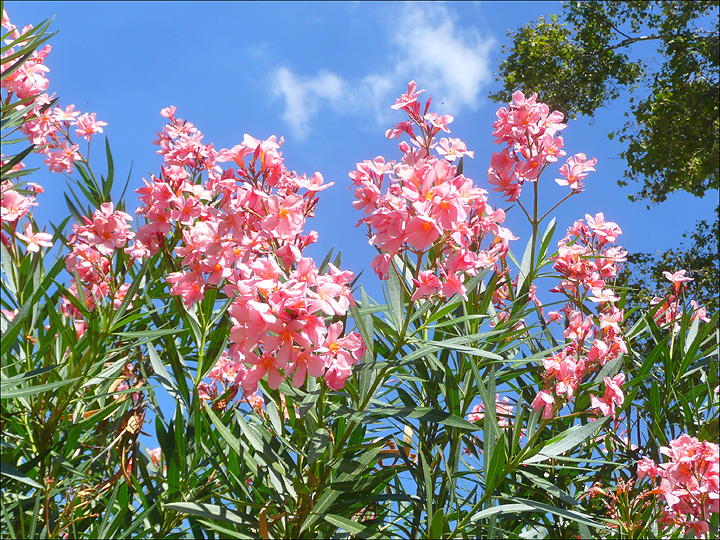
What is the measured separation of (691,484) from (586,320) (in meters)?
0.44

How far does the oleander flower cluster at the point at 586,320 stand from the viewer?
4.82 feet

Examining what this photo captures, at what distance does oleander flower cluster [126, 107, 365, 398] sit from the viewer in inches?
43.9

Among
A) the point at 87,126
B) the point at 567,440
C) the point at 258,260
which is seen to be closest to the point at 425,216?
the point at 258,260

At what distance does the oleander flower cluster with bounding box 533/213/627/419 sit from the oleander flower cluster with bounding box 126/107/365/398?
483 mm

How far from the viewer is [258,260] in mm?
1195

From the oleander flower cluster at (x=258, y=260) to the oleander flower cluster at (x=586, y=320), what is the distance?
48 cm

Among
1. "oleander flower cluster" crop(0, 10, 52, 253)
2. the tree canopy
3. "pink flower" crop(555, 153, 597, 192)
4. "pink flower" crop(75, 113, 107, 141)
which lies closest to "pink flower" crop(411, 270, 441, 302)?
Answer: "pink flower" crop(555, 153, 597, 192)

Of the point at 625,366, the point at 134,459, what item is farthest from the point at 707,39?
the point at 134,459

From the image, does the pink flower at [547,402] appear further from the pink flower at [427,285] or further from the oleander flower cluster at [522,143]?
the oleander flower cluster at [522,143]

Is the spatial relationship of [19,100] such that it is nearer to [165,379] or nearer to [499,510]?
[165,379]

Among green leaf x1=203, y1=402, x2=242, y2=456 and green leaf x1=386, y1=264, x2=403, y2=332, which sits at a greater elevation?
green leaf x1=386, y1=264, x2=403, y2=332

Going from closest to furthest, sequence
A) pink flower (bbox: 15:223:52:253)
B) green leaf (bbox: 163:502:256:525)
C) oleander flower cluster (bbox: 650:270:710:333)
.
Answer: green leaf (bbox: 163:502:256:525)
pink flower (bbox: 15:223:52:253)
oleander flower cluster (bbox: 650:270:710:333)

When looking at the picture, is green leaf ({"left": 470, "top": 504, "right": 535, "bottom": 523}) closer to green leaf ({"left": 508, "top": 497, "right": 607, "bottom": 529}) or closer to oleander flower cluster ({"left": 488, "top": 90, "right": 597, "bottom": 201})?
green leaf ({"left": 508, "top": 497, "right": 607, "bottom": 529})

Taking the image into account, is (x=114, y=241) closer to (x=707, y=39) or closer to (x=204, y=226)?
(x=204, y=226)
